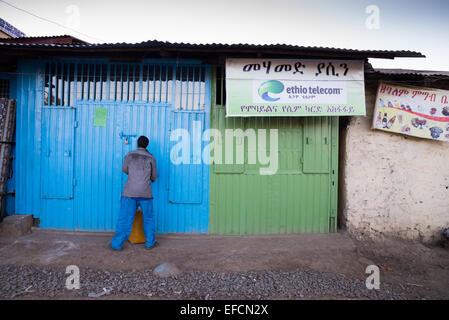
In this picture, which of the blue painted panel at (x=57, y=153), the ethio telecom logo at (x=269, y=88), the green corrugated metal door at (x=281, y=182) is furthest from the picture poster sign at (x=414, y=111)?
the blue painted panel at (x=57, y=153)

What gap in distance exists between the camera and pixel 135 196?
13.4ft

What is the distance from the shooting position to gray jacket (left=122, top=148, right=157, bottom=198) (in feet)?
13.5

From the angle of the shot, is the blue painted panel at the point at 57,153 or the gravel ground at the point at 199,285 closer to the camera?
the gravel ground at the point at 199,285

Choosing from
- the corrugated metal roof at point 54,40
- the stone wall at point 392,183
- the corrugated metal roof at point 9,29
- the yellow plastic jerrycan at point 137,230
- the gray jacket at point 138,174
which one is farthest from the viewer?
the corrugated metal roof at point 9,29

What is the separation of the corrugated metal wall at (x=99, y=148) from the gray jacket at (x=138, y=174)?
640 millimetres

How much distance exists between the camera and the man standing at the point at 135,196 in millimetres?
4117

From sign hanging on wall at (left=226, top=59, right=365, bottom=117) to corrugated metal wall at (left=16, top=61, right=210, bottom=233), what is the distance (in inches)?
30.2

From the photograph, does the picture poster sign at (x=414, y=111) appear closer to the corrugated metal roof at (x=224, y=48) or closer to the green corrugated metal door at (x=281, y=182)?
the corrugated metal roof at (x=224, y=48)

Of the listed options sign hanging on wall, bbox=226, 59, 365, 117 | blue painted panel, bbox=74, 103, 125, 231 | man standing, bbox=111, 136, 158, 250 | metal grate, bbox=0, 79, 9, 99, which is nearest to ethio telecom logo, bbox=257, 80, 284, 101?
sign hanging on wall, bbox=226, 59, 365, 117

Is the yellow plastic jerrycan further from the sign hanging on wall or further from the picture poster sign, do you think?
the picture poster sign

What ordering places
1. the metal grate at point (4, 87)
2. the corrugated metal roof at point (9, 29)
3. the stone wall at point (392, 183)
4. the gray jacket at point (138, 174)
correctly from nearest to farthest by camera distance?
the gray jacket at point (138, 174), the stone wall at point (392, 183), the metal grate at point (4, 87), the corrugated metal roof at point (9, 29)

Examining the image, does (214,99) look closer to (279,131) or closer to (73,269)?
(279,131)

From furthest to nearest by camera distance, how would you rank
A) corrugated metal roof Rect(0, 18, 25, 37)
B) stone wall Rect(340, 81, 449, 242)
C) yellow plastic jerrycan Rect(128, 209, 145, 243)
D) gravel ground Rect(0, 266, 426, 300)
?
corrugated metal roof Rect(0, 18, 25, 37) → stone wall Rect(340, 81, 449, 242) → yellow plastic jerrycan Rect(128, 209, 145, 243) → gravel ground Rect(0, 266, 426, 300)
